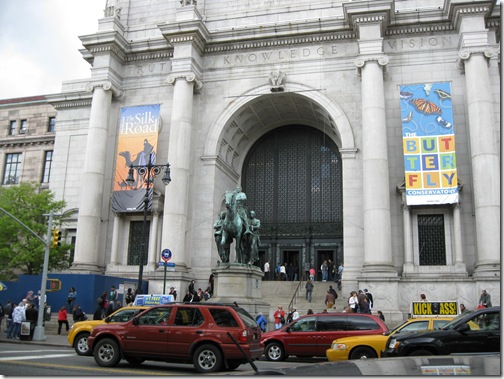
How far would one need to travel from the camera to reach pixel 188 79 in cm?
3161

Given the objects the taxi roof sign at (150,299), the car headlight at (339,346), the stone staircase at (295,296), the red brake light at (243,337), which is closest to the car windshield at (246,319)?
the red brake light at (243,337)

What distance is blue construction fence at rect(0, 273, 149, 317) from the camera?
2645cm

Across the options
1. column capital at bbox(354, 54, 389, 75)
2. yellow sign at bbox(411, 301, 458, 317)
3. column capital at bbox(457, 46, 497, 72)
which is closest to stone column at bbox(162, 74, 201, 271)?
column capital at bbox(354, 54, 389, 75)

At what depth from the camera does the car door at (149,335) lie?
12.0 meters

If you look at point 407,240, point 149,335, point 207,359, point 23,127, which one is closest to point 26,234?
point 23,127

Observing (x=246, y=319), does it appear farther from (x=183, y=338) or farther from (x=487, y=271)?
(x=487, y=271)

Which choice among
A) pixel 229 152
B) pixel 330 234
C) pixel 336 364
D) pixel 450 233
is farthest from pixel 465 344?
pixel 229 152

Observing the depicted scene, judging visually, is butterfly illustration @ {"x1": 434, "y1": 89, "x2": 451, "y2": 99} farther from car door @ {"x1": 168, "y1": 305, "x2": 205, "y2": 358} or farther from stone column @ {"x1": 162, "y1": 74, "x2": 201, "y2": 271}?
car door @ {"x1": 168, "y1": 305, "x2": 205, "y2": 358}

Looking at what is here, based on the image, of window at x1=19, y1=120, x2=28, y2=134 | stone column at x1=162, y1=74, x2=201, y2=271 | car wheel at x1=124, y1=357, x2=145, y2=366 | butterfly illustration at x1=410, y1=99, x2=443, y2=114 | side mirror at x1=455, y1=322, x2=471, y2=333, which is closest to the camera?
side mirror at x1=455, y1=322, x2=471, y2=333

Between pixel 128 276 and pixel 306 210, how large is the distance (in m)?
12.3

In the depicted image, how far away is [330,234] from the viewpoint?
34031mm

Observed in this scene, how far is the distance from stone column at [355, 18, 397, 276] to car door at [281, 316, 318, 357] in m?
11.2

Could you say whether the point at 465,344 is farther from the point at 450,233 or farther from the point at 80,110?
the point at 80,110

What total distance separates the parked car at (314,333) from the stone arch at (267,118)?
15.9 metres
